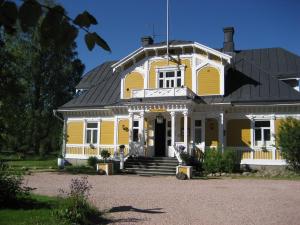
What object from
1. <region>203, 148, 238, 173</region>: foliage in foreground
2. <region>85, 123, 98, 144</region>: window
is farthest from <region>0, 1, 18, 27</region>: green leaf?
<region>85, 123, 98, 144</region>: window

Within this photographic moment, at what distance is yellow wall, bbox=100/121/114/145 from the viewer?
2607cm

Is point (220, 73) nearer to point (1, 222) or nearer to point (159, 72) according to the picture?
point (159, 72)

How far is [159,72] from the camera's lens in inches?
969

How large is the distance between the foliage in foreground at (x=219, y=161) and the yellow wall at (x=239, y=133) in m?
1.75

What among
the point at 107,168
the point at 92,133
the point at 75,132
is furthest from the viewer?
the point at 75,132

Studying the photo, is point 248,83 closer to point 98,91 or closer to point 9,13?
point 98,91

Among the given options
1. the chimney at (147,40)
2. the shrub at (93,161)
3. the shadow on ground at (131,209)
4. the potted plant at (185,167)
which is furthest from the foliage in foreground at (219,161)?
the chimney at (147,40)

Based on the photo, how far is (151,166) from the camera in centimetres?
2159

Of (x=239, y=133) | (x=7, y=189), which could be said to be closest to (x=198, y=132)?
(x=239, y=133)

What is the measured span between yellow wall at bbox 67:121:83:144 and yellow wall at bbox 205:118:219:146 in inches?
350

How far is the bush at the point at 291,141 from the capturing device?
788 inches

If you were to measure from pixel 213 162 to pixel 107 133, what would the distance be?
27.3ft

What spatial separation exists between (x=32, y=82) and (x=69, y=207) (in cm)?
3113

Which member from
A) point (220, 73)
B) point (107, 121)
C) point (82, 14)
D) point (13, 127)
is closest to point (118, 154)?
point (107, 121)
